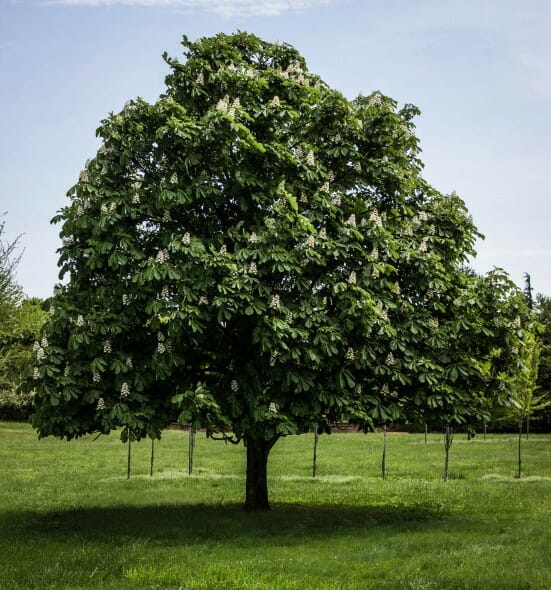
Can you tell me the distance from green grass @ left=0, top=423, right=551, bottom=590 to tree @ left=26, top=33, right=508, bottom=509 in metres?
2.19

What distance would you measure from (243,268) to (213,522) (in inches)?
230

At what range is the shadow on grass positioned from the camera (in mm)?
15086

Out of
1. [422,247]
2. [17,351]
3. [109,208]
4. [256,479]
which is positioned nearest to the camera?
[109,208]

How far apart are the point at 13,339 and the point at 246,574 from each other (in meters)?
8.59

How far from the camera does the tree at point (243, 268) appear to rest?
14.8 m

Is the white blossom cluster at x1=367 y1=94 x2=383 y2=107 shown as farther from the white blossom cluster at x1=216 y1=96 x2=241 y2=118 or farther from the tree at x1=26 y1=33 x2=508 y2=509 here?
the white blossom cluster at x1=216 y1=96 x2=241 y2=118

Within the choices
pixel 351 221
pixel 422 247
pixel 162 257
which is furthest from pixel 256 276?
pixel 422 247

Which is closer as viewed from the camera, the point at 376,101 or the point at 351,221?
the point at 351,221

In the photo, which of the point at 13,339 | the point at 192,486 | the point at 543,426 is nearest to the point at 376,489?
the point at 192,486

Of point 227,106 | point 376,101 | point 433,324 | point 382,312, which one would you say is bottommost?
point 433,324

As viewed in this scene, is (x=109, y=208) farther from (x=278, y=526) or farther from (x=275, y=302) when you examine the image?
(x=278, y=526)

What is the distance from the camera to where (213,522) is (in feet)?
54.4

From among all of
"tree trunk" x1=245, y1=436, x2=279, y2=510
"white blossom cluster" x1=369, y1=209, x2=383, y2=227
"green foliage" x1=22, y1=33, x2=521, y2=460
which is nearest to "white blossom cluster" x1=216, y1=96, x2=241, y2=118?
"green foliage" x1=22, y1=33, x2=521, y2=460

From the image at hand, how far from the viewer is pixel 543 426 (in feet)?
190
